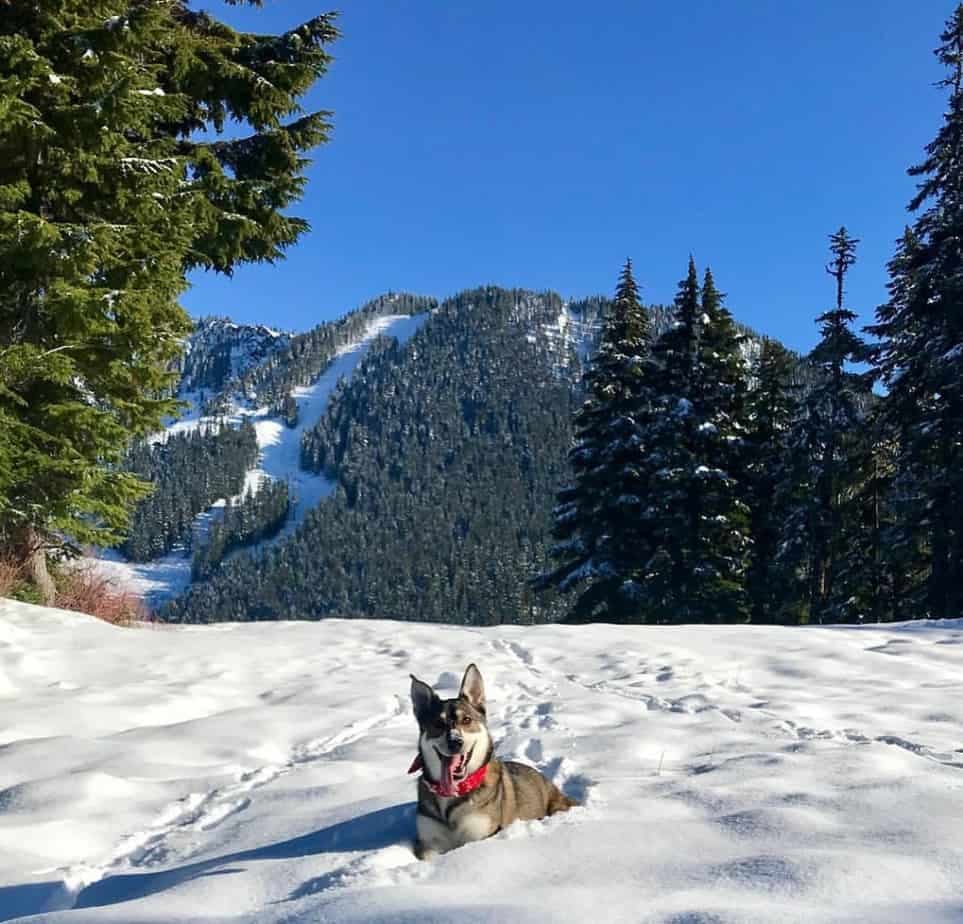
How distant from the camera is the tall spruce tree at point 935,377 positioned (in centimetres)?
1881

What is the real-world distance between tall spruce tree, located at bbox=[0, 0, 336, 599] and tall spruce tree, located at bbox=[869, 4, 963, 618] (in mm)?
16667

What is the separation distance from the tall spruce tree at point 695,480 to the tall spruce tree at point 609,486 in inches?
21.0

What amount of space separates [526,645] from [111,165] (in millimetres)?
8816

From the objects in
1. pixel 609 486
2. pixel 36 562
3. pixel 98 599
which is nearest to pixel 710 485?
pixel 609 486

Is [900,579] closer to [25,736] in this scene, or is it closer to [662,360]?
[662,360]

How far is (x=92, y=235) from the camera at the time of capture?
9.20 metres

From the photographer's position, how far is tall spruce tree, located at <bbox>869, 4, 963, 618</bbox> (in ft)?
61.7

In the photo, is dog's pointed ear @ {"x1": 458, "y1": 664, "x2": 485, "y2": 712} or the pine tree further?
the pine tree

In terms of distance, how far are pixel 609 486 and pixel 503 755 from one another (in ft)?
63.6

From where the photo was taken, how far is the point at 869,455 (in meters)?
22.9

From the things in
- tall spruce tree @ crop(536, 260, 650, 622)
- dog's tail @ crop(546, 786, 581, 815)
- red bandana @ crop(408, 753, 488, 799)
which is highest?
tall spruce tree @ crop(536, 260, 650, 622)

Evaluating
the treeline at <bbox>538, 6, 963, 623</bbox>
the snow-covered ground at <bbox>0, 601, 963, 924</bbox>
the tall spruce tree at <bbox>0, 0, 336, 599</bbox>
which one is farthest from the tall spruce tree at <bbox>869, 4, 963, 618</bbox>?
the tall spruce tree at <bbox>0, 0, 336, 599</bbox>

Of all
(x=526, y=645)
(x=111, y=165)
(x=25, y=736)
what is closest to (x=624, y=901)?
(x=25, y=736)

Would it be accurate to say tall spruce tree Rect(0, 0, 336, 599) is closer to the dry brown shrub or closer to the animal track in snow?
the dry brown shrub
